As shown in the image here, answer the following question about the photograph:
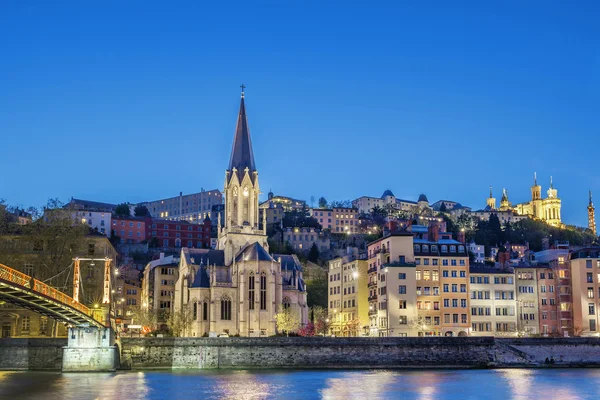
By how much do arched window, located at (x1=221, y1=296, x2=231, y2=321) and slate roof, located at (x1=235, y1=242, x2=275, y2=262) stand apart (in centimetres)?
545

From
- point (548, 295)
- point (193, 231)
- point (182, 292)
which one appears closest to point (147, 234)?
point (193, 231)

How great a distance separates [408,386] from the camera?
185 feet

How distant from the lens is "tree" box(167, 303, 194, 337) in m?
92.8

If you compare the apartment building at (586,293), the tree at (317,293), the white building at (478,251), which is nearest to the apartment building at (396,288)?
the apartment building at (586,293)

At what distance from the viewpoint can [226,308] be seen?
96188mm

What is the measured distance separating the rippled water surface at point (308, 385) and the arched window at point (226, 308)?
2513cm

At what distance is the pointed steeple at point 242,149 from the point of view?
364 ft

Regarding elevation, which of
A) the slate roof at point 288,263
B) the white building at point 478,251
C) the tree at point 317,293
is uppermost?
the white building at point 478,251

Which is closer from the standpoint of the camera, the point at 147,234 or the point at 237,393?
the point at 237,393

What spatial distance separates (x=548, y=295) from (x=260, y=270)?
37.5 metres

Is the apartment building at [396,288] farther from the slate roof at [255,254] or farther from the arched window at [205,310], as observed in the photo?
the arched window at [205,310]

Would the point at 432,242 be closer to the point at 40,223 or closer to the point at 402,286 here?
the point at 402,286

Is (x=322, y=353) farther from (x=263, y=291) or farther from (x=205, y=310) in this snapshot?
(x=205, y=310)

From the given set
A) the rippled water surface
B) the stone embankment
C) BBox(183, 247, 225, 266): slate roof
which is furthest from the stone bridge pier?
BBox(183, 247, 225, 266): slate roof
